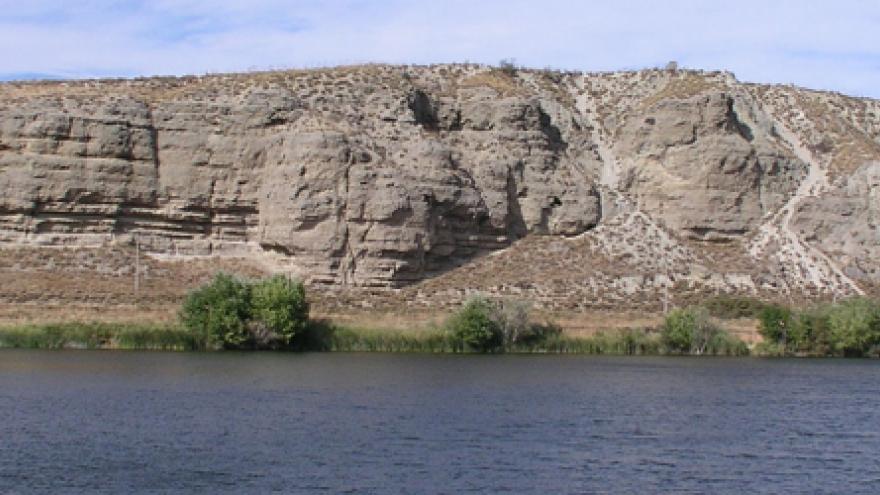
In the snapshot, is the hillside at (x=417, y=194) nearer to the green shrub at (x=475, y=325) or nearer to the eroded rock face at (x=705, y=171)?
the eroded rock face at (x=705, y=171)

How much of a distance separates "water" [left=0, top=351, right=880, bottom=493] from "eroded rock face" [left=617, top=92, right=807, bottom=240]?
28.6 m

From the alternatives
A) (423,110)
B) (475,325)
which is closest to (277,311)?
(475,325)

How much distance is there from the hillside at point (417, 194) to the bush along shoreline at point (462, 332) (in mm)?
3566

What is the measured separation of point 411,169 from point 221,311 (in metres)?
21.4

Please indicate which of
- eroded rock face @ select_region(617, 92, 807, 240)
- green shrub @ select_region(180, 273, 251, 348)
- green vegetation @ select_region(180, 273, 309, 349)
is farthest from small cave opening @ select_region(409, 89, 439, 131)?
green shrub @ select_region(180, 273, 251, 348)

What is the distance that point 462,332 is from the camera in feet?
231

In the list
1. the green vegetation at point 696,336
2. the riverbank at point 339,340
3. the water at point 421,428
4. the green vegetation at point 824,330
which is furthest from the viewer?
the green vegetation at point 824,330

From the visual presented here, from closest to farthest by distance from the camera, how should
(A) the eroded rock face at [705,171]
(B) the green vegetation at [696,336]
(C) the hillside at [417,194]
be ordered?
(B) the green vegetation at [696,336], (C) the hillside at [417,194], (A) the eroded rock face at [705,171]

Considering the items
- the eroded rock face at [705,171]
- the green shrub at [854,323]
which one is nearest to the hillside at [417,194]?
the eroded rock face at [705,171]

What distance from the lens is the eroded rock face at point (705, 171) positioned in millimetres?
89250

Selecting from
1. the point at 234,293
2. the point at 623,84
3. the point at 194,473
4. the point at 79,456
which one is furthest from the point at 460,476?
the point at 623,84

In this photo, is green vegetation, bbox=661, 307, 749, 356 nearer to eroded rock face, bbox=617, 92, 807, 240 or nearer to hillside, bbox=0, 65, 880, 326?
hillside, bbox=0, 65, 880, 326

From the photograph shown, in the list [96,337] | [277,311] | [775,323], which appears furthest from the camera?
[775,323]

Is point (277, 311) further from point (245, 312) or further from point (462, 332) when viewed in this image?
point (462, 332)
